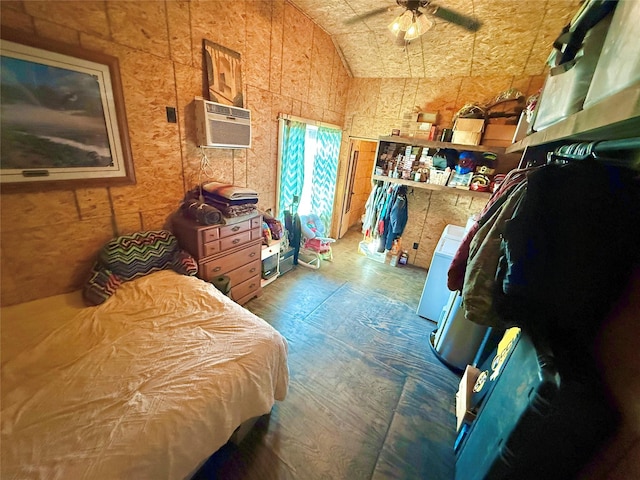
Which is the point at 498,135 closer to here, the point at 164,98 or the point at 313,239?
the point at 313,239

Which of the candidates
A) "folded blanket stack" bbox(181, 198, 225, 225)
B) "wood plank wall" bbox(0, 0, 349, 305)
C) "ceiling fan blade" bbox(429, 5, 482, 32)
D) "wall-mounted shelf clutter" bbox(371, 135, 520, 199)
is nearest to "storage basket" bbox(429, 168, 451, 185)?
"wall-mounted shelf clutter" bbox(371, 135, 520, 199)

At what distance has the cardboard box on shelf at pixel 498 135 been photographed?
9.25ft

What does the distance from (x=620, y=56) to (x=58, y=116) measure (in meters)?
2.57

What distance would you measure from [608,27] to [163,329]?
238cm

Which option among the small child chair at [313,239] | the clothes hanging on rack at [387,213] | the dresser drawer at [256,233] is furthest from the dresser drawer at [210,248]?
the clothes hanging on rack at [387,213]

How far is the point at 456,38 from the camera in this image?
8.99 ft

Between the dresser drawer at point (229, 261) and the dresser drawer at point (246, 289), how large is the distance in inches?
9.1

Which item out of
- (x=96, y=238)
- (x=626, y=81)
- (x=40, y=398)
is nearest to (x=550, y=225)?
(x=626, y=81)

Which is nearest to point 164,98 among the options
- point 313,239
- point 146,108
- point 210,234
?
point 146,108

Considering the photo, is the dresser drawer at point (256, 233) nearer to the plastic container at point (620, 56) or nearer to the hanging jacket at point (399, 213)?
the hanging jacket at point (399, 213)

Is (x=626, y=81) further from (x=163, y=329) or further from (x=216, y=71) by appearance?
(x=216, y=71)

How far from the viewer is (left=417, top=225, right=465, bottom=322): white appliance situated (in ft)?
8.00

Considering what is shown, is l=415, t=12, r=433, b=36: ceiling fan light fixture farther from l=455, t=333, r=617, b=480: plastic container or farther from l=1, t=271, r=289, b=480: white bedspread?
l=1, t=271, r=289, b=480: white bedspread

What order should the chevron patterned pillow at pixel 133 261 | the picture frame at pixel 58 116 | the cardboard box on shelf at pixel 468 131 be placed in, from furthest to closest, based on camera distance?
1. the cardboard box on shelf at pixel 468 131
2. the chevron patterned pillow at pixel 133 261
3. the picture frame at pixel 58 116
